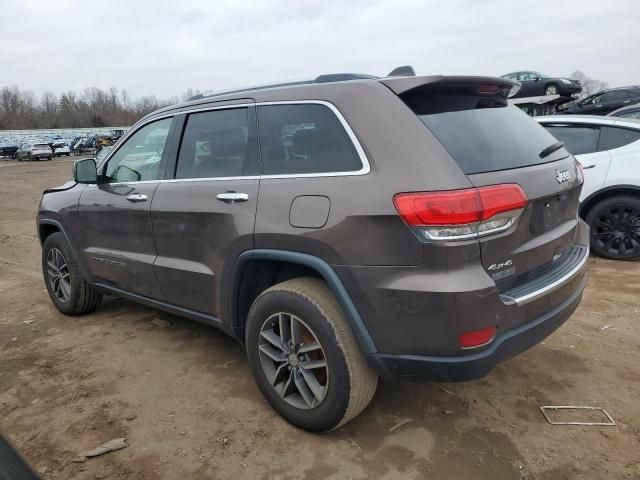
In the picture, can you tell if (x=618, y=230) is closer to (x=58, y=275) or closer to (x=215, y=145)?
(x=215, y=145)

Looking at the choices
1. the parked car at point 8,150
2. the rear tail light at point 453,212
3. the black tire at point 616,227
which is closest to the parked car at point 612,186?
the black tire at point 616,227

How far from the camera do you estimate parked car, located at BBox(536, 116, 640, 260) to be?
5.58 meters

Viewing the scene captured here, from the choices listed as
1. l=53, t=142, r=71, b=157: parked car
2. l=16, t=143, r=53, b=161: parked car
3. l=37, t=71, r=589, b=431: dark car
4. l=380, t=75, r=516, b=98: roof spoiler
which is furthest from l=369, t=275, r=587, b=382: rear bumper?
l=53, t=142, r=71, b=157: parked car

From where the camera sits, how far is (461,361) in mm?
2201

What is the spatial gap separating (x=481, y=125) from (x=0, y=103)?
391ft

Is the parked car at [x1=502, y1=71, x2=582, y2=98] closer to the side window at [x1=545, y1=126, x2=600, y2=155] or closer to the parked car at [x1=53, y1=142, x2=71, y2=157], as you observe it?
the side window at [x1=545, y1=126, x2=600, y2=155]

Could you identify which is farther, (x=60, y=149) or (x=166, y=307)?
(x=60, y=149)

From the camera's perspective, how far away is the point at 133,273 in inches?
147

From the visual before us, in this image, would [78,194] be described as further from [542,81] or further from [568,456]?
[542,81]

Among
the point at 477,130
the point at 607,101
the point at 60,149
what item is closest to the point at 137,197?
the point at 477,130

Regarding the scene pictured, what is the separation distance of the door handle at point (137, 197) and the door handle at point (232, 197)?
2.73 feet

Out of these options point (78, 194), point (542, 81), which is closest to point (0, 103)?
point (542, 81)

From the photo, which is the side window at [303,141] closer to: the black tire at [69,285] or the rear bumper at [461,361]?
the rear bumper at [461,361]

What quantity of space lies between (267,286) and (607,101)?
1882 centimetres
